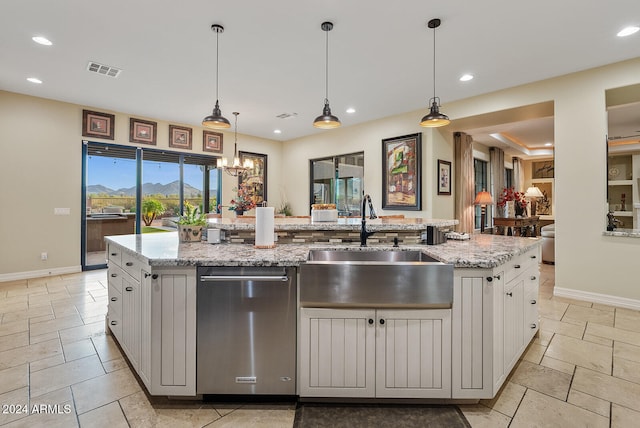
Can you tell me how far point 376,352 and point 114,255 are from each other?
7.59ft

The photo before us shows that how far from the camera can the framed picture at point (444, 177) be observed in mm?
5512

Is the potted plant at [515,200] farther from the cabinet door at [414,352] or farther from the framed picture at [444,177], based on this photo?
the cabinet door at [414,352]

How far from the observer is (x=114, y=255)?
8.53 feet

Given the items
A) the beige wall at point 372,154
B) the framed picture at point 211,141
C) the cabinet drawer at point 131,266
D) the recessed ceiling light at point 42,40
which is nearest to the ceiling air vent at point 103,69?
the recessed ceiling light at point 42,40

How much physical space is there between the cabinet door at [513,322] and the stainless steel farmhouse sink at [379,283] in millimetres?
547

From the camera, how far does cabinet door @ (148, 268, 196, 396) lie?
179 cm

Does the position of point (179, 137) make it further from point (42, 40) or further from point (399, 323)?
point (399, 323)

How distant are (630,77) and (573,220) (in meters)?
1.78

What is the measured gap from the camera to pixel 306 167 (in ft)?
25.2

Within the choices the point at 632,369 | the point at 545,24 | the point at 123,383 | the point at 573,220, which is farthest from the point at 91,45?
the point at 573,220

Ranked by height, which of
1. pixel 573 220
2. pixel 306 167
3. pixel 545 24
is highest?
pixel 545 24

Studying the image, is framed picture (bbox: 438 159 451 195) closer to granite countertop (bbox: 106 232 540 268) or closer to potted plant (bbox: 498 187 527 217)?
→ potted plant (bbox: 498 187 527 217)

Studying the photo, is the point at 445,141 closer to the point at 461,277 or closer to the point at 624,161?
the point at 624,161

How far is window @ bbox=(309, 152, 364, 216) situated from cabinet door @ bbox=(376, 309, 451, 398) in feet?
16.5
